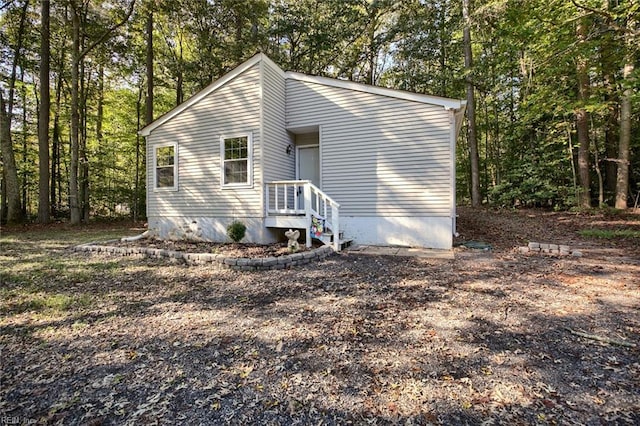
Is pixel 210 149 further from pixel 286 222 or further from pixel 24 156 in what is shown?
pixel 24 156

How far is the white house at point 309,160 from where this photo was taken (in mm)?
7141

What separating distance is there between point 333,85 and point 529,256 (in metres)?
6.05

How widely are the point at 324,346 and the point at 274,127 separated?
6.51 meters

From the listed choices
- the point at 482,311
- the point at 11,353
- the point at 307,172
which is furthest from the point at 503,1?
the point at 11,353

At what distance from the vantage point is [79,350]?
2.70 metres

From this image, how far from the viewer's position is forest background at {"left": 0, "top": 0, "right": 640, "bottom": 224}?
11.8 metres

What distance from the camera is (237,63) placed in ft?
46.3

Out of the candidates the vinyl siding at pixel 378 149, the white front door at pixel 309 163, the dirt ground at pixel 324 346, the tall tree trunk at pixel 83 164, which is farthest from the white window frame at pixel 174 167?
the tall tree trunk at pixel 83 164

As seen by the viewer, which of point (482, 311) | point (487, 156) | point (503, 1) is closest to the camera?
point (482, 311)

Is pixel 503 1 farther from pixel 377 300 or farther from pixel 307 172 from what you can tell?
pixel 377 300

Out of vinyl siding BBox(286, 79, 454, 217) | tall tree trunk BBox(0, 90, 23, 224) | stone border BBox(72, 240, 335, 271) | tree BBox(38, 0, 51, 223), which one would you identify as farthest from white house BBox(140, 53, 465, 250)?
tall tree trunk BBox(0, 90, 23, 224)

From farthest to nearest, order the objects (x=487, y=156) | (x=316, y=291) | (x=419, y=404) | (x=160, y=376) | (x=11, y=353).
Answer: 1. (x=487, y=156)
2. (x=316, y=291)
3. (x=11, y=353)
4. (x=160, y=376)
5. (x=419, y=404)

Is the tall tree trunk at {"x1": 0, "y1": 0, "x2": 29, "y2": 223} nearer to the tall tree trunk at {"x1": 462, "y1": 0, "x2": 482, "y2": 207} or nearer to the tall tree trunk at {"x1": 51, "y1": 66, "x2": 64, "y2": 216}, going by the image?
the tall tree trunk at {"x1": 51, "y1": 66, "x2": 64, "y2": 216}

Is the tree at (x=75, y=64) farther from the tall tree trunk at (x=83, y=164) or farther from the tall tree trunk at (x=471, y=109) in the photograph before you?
the tall tree trunk at (x=471, y=109)
